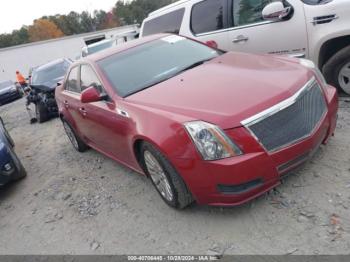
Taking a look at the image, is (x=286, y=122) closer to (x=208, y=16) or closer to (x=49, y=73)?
(x=208, y=16)

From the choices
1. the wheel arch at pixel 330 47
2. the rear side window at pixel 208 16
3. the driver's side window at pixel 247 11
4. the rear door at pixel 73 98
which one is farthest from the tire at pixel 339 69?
the rear door at pixel 73 98

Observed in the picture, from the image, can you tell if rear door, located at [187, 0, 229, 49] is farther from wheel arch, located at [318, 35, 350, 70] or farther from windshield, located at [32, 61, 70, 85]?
windshield, located at [32, 61, 70, 85]

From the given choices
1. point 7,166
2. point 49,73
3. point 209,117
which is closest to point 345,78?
point 209,117

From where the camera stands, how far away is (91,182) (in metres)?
5.04

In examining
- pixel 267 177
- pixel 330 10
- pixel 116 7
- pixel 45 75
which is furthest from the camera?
pixel 116 7

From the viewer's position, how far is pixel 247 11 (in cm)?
582

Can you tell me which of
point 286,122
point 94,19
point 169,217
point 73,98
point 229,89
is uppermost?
point 229,89

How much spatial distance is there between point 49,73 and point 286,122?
9691mm

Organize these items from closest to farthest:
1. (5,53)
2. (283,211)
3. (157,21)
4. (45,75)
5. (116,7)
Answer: (283,211) → (157,21) → (45,75) → (5,53) → (116,7)

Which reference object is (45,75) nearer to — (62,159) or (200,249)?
(62,159)

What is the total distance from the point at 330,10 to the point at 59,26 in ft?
250

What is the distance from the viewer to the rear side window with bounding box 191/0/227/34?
242 inches

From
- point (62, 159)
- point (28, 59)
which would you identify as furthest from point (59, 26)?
point (62, 159)

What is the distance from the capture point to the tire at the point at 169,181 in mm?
3311
